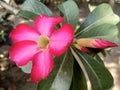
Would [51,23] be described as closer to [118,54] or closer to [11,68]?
[11,68]

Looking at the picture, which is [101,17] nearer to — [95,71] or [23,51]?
[95,71]

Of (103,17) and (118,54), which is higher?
(103,17)

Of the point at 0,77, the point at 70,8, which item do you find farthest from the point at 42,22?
the point at 0,77

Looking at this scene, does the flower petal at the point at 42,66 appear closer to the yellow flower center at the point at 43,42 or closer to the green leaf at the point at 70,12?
the yellow flower center at the point at 43,42

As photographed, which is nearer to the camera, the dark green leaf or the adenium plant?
the adenium plant

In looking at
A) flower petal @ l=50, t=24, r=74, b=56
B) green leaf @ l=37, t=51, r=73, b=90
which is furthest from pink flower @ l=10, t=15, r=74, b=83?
green leaf @ l=37, t=51, r=73, b=90

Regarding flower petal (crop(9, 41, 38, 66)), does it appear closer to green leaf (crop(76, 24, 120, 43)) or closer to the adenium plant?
the adenium plant

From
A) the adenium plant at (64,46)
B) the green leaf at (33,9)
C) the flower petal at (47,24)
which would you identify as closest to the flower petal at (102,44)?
the adenium plant at (64,46)
